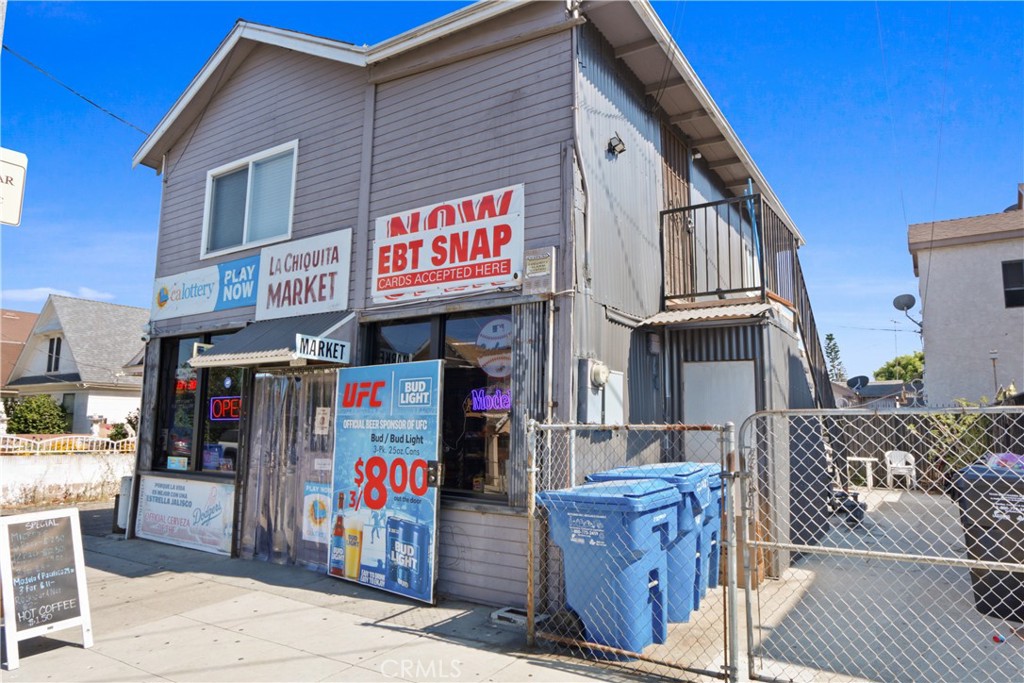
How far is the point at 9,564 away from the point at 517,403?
4.21 metres

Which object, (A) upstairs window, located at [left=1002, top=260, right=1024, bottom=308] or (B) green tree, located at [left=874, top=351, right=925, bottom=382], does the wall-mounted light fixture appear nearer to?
(A) upstairs window, located at [left=1002, top=260, right=1024, bottom=308]

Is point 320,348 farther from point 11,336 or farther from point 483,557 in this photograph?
point 11,336

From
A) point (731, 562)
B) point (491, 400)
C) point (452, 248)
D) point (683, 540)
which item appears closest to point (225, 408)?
point (452, 248)

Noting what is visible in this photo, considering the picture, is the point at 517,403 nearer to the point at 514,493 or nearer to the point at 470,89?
the point at 514,493

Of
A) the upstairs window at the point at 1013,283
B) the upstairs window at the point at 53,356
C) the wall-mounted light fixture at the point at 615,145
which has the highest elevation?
the upstairs window at the point at 1013,283

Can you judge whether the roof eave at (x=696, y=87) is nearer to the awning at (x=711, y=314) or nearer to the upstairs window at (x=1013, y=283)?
the awning at (x=711, y=314)

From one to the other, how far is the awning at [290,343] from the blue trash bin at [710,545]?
4176 millimetres

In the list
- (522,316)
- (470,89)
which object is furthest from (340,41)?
(522,316)

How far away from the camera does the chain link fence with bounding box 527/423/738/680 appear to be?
4277 millimetres

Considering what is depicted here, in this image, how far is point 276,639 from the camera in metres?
5.07

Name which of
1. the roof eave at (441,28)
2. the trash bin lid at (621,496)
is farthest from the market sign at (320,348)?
the roof eave at (441,28)

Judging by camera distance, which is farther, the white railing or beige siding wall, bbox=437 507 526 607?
the white railing

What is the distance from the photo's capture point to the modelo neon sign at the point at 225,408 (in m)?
8.65

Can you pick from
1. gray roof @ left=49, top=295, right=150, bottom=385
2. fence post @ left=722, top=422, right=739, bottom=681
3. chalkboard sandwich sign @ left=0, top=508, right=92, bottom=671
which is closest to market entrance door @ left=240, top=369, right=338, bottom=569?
chalkboard sandwich sign @ left=0, top=508, right=92, bottom=671
